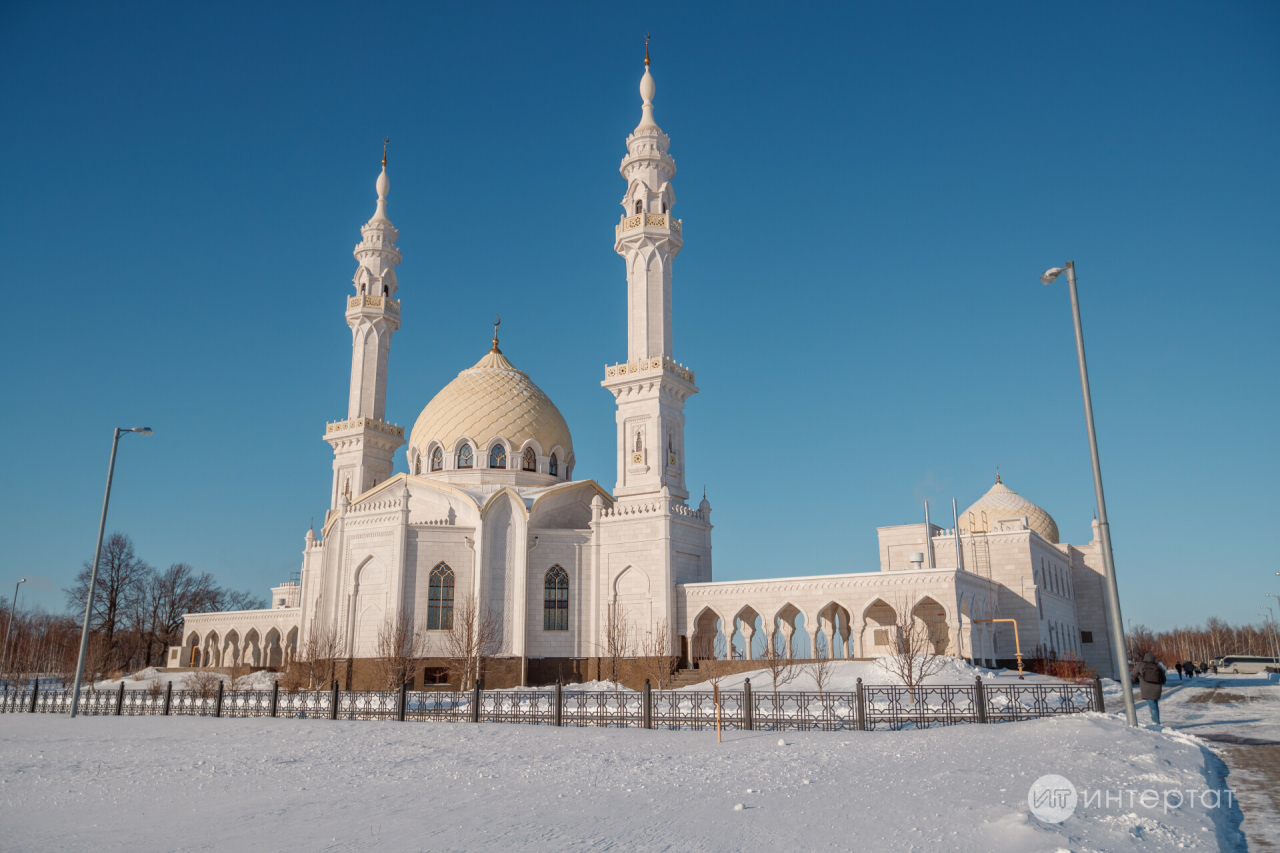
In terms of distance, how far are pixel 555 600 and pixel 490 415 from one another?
10.4 metres

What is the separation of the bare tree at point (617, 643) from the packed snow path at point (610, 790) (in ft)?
63.5

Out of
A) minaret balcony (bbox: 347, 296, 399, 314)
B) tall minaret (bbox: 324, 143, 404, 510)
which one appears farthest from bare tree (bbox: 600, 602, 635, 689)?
minaret balcony (bbox: 347, 296, 399, 314)

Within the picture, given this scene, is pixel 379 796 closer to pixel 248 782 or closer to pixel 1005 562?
pixel 248 782

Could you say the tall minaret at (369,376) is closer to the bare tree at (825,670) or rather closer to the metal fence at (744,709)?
the metal fence at (744,709)

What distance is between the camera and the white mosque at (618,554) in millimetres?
36875

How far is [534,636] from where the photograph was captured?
38000 millimetres

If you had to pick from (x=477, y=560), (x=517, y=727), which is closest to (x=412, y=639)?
(x=477, y=560)

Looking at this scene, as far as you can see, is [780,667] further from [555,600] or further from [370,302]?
[370,302]

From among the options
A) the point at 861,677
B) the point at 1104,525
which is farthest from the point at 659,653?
the point at 1104,525

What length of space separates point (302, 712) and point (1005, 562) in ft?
102

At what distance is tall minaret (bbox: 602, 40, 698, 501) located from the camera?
39.1 metres

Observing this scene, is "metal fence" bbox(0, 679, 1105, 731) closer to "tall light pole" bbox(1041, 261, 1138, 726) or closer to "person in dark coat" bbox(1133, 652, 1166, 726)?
"person in dark coat" bbox(1133, 652, 1166, 726)

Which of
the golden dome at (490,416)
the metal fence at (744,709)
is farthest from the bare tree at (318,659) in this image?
the golden dome at (490,416)

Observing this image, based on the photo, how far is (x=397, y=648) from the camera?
111 feet
